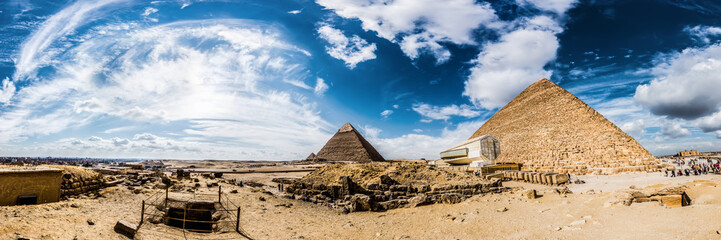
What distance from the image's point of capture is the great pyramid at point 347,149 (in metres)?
73.7

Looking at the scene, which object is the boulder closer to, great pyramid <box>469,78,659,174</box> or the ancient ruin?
the ancient ruin

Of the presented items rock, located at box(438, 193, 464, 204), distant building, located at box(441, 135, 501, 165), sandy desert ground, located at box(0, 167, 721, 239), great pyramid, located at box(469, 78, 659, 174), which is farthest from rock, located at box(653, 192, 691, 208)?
great pyramid, located at box(469, 78, 659, 174)

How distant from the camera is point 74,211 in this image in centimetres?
811

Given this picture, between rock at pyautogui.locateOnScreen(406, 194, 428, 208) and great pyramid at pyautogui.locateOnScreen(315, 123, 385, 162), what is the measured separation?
197 ft

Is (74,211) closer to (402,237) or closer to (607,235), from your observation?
(402,237)

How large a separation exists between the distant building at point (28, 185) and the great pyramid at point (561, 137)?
130 feet

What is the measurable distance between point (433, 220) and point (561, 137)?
147ft

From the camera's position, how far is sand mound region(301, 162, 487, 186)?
13656 mm

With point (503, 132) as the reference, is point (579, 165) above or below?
below

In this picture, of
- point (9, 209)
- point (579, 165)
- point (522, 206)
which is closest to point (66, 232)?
point (9, 209)

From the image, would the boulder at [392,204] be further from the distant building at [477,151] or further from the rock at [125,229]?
the distant building at [477,151]

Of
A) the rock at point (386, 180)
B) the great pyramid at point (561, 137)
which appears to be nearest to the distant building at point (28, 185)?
the rock at point (386, 180)

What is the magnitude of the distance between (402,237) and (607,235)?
433 centimetres

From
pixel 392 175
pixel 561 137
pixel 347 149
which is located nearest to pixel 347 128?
pixel 347 149
